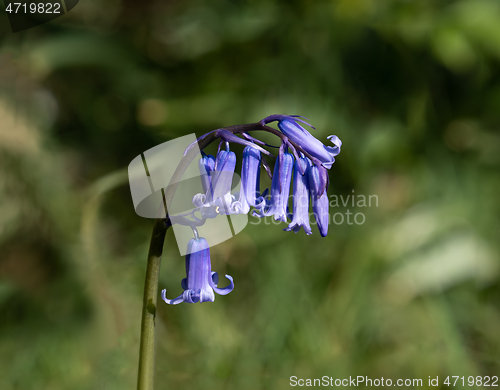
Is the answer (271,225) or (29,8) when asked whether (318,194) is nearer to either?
(271,225)

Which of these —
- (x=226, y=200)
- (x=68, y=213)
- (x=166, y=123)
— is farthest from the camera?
(x=166, y=123)

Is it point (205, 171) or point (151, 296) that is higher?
point (205, 171)

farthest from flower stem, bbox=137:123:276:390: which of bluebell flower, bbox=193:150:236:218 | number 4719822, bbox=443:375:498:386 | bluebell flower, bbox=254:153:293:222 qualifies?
number 4719822, bbox=443:375:498:386

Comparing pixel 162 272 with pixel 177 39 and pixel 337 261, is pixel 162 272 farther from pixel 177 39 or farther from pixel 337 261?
pixel 177 39

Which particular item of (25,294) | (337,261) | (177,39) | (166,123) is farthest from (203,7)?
(25,294)
